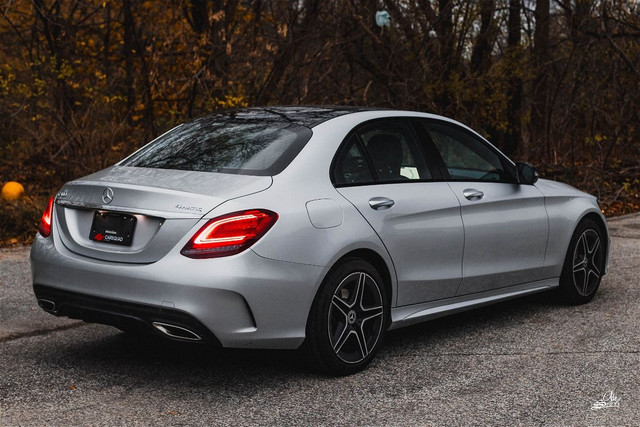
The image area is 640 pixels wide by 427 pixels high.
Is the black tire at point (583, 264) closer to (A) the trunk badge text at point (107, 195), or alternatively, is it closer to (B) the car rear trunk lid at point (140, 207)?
(B) the car rear trunk lid at point (140, 207)

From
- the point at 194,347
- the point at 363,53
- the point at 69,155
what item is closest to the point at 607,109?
the point at 363,53

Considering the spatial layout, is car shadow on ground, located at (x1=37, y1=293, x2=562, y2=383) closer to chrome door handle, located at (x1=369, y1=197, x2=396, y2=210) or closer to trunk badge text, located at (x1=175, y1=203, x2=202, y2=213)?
chrome door handle, located at (x1=369, y1=197, x2=396, y2=210)

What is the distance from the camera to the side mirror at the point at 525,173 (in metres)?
7.06

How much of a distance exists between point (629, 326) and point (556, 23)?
12.3 m

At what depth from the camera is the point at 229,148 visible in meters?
5.73

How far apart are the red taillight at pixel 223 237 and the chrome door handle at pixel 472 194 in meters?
2.00

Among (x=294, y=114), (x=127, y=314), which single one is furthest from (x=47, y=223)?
(x=294, y=114)

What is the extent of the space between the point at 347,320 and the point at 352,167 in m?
0.93

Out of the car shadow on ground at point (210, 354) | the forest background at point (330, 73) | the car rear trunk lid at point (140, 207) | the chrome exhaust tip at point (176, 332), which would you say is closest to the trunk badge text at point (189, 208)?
the car rear trunk lid at point (140, 207)

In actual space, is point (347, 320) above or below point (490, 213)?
below

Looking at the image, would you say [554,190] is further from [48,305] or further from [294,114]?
[48,305]

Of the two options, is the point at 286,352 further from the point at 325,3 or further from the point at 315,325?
the point at 325,3

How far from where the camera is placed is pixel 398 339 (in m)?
6.60

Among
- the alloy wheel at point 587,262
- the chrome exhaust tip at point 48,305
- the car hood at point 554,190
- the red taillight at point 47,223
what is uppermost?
the red taillight at point 47,223
